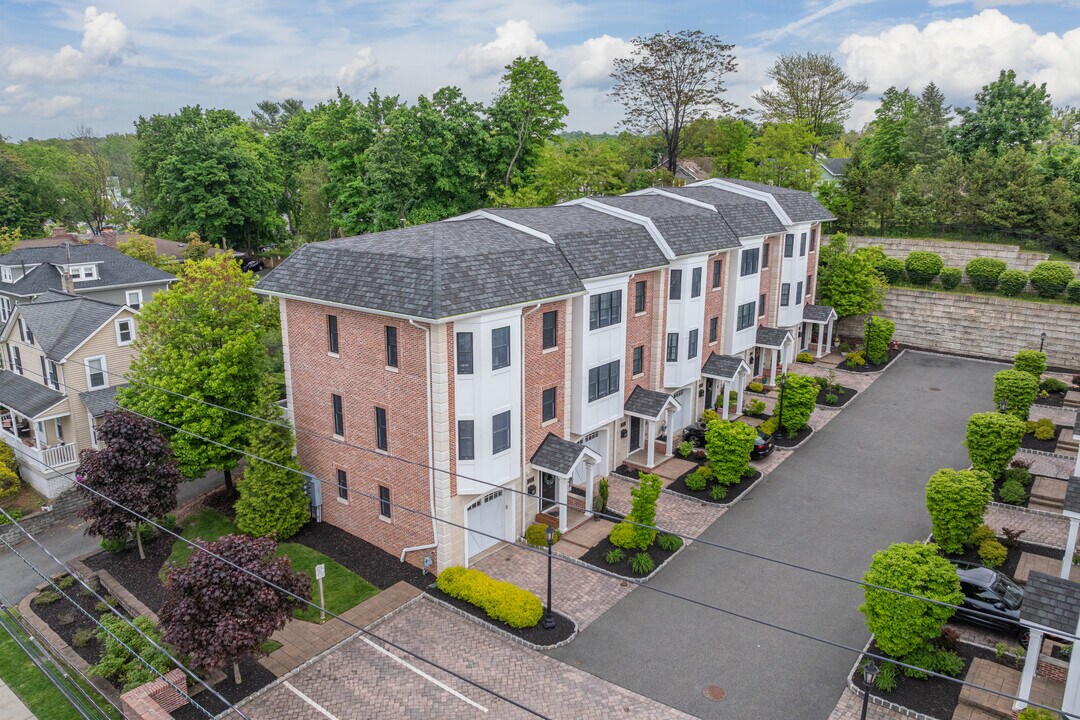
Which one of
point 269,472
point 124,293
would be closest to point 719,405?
point 269,472

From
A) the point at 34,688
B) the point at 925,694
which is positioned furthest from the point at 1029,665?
the point at 34,688

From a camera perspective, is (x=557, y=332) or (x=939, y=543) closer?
(x=939, y=543)

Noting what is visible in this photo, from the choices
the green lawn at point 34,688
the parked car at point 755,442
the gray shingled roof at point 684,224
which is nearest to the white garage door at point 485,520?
the green lawn at point 34,688

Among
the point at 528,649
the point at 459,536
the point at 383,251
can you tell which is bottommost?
the point at 528,649

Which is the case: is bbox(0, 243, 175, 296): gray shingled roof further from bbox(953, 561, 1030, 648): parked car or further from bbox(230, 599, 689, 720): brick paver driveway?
bbox(953, 561, 1030, 648): parked car

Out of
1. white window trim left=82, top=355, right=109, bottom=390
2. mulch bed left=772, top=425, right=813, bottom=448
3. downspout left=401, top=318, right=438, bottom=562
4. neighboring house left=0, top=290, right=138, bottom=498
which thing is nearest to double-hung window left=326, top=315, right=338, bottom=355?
downspout left=401, top=318, right=438, bottom=562

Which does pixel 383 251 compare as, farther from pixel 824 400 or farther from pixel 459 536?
pixel 824 400
